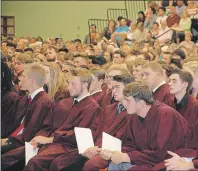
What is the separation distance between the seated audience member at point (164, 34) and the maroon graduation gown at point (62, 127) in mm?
7594

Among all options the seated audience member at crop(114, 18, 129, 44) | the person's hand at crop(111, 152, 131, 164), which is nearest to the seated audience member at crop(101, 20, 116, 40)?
the seated audience member at crop(114, 18, 129, 44)

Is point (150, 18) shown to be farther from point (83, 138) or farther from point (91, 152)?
point (91, 152)

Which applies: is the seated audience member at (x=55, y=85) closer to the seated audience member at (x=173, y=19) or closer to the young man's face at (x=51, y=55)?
the young man's face at (x=51, y=55)

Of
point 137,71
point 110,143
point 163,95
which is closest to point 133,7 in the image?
point 137,71

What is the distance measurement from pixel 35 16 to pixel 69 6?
1.60 meters

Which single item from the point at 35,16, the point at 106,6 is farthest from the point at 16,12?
the point at 106,6

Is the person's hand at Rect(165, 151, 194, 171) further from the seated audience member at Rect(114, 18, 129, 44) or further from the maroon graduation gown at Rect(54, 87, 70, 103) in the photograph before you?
the seated audience member at Rect(114, 18, 129, 44)

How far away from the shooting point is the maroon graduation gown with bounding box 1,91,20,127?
581 cm

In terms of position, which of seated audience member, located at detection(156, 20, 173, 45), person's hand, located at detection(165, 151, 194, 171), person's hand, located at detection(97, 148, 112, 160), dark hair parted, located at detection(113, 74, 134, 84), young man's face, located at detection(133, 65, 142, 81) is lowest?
person's hand, located at detection(165, 151, 194, 171)

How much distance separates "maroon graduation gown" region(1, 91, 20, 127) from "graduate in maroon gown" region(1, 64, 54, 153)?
0.09m

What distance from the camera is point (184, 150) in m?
4.12

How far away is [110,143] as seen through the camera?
4.52 metres

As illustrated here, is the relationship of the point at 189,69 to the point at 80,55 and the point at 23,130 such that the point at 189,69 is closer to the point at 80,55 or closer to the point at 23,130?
the point at 23,130

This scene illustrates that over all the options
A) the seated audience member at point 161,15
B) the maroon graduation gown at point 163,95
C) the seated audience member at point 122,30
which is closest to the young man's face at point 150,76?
the maroon graduation gown at point 163,95
